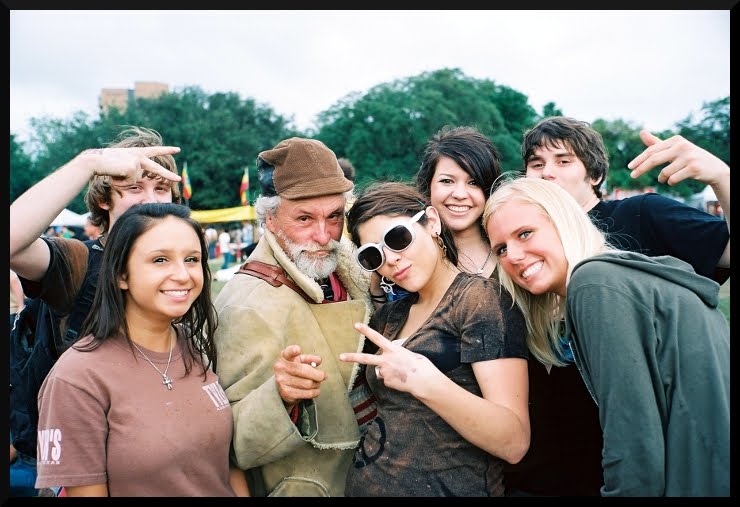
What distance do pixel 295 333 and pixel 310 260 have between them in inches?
16.7

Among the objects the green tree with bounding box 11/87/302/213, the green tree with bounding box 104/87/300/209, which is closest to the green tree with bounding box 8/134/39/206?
the green tree with bounding box 11/87/302/213

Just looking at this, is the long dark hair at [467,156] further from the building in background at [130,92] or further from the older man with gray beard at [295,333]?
the building in background at [130,92]

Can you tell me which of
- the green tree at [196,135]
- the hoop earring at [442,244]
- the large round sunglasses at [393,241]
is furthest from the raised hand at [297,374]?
the green tree at [196,135]

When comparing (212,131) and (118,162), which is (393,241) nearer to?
(118,162)

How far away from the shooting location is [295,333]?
2.89m

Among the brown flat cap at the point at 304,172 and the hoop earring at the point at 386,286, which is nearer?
the brown flat cap at the point at 304,172

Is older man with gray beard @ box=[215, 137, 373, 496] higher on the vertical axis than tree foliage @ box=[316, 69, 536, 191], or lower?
lower

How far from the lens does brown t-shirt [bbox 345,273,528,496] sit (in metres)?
2.41

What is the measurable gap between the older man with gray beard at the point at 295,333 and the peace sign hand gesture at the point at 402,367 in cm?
25

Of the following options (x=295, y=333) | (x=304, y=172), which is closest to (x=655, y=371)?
(x=295, y=333)

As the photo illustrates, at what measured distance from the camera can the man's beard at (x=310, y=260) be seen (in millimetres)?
3080

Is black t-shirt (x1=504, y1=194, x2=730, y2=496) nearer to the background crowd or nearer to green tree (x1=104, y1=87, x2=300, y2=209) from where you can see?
the background crowd

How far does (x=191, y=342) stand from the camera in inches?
110
